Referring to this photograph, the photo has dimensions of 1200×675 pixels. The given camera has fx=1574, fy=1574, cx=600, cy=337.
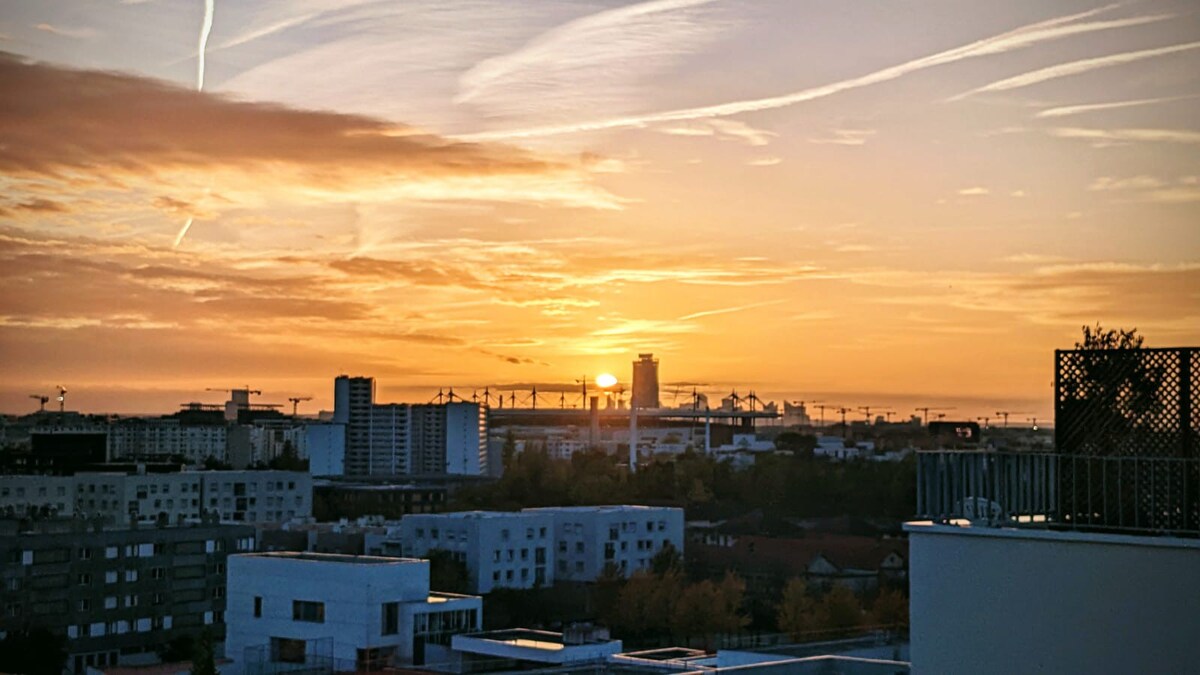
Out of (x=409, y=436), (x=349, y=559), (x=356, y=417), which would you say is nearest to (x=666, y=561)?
(x=349, y=559)

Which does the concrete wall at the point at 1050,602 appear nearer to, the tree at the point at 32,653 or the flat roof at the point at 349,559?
the flat roof at the point at 349,559

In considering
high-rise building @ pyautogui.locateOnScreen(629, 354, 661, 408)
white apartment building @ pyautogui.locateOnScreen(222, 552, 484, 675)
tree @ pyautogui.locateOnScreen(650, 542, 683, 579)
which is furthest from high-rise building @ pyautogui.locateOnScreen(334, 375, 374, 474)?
white apartment building @ pyautogui.locateOnScreen(222, 552, 484, 675)

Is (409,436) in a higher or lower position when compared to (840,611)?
higher

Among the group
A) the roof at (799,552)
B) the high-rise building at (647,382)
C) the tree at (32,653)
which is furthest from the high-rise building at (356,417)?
the tree at (32,653)

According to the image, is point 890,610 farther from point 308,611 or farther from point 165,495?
point 165,495

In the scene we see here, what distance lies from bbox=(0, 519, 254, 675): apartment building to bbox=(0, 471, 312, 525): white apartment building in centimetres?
579

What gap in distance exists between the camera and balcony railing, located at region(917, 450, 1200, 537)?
2.97 m

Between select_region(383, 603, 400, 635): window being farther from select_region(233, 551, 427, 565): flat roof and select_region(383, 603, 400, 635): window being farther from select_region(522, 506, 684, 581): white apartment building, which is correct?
select_region(522, 506, 684, 581): white apartment building

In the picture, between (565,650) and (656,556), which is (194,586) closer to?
(656,556)

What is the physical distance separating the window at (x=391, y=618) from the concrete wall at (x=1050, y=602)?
11043 millimetres

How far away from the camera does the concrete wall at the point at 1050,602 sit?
9.35 feet

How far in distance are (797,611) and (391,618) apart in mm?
5576

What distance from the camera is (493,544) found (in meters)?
21.9

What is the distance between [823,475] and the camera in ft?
113
